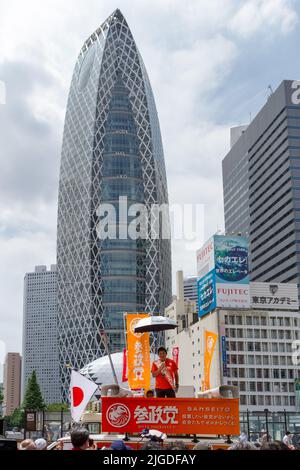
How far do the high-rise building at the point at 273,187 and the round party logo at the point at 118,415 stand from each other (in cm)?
14871

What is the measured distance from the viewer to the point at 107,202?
163125 mm

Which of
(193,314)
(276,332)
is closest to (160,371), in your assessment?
(276,332)

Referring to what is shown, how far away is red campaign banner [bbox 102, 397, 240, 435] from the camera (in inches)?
432

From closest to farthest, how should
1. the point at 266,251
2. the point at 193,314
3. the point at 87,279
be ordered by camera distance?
the point at 193,314, the point at 87,279, the point at 266,251

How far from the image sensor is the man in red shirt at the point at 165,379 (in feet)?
42.7

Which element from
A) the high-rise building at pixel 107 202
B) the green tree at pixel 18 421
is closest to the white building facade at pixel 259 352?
the green tree at pixel 18 421

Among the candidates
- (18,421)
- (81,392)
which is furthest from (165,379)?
(18,421)

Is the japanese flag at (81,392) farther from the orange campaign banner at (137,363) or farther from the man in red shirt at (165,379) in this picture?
the orange campaign banner at (137,363)

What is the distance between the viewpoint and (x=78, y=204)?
16588 centimetres

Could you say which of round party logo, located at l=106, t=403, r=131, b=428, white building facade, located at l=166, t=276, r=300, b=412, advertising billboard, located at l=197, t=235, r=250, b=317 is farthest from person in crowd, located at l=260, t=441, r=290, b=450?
advertising billboard, located at l=197, t=235, r=250, b=317

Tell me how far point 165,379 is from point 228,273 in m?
93.9

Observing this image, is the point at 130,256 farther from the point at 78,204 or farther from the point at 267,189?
the point at 267,189

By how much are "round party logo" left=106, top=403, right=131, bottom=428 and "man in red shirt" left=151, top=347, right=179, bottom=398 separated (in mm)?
1984

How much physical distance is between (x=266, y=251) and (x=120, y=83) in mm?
59603
